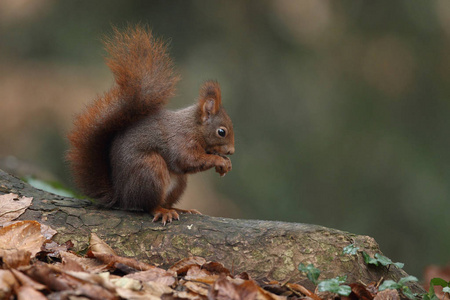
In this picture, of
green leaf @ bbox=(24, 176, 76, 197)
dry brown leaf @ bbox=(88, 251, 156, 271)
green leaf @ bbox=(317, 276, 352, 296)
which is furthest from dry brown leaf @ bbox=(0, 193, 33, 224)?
green leaf @ bbox=(317, 276, 352, 296)

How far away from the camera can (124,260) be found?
154cm

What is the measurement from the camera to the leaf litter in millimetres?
1142

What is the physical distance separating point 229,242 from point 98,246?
480mm

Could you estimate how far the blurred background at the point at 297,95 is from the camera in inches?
147

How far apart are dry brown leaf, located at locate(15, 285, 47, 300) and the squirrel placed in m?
0.88

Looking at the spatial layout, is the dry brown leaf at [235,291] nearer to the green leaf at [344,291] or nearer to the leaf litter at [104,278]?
the leaf litter at [104,278]

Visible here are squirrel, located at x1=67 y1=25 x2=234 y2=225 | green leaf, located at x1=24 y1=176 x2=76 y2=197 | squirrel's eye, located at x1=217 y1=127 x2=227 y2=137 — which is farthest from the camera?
green leaf, located at x1=24 y1=176 x2=76 y2=197

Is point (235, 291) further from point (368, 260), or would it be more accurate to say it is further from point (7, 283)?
point (368, 260)

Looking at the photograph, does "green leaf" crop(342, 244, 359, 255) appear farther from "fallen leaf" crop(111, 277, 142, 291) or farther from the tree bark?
"fallen leaf" crop(111, 277, 142, 291)

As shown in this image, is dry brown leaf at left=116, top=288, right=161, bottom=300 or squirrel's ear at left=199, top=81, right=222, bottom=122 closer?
dry brown leaf at left=116, top=288, right=161, bottom=300

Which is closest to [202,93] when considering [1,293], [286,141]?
[1,293]

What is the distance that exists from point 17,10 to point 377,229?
339 centimetres

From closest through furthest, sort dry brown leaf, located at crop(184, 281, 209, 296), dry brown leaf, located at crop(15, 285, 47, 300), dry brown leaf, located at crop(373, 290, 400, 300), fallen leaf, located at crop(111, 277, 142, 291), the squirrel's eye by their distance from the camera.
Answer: dry brown leaf, located at crop(15, 285, 47, 300)
fallen leaf, located at crop(111, 277, 142, 291)
dry brown leaf, located at crop(184, 281, 209, 296)
dry brown leaf, located at crop(373, 290, 400, 300)
the squirrel's eye

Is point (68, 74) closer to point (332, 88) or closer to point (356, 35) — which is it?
point (332, 88)
